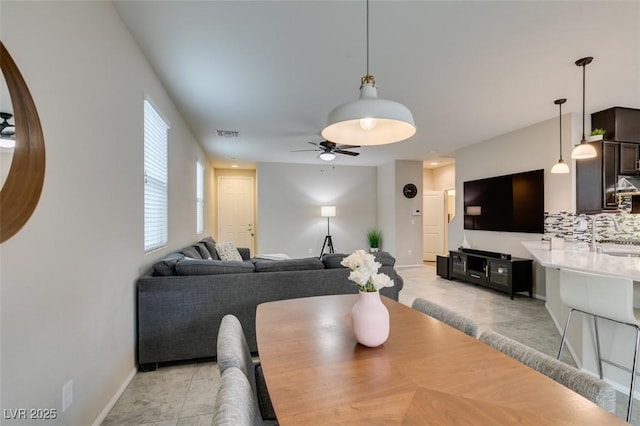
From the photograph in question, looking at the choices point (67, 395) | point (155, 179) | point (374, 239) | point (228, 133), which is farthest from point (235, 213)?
point (67, 395)

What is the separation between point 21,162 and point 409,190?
276 inches

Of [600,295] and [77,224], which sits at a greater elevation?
[77,224]

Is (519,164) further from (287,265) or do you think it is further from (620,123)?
(287,265)

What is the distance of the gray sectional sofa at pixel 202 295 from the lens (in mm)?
2441

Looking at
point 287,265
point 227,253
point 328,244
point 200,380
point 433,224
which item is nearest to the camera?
point 200,380

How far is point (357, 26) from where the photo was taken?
7.18 feet

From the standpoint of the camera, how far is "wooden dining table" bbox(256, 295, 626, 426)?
0.81 meters

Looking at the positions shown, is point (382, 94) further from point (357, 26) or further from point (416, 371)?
point (416, 371)

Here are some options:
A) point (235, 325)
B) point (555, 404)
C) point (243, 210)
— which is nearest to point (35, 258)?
point (235, 325)

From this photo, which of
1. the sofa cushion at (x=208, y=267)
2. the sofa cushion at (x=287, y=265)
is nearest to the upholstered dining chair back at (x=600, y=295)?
the sofa cushion at (x=287, y=265)

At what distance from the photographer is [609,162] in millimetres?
3967

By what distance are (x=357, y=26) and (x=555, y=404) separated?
236 centimetres

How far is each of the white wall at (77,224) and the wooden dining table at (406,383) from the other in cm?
94

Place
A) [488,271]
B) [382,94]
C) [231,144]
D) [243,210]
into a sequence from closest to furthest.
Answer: [382,94] → [488,271] → [231,144] → [243,210]
